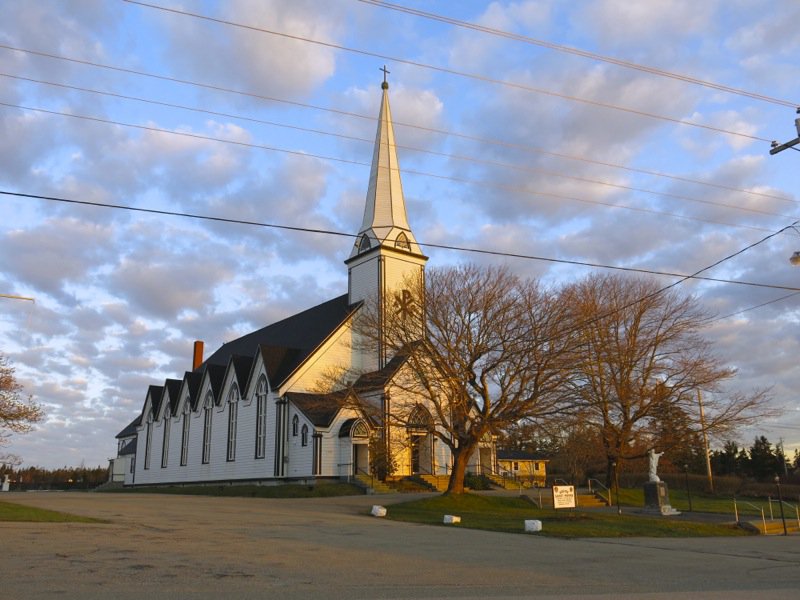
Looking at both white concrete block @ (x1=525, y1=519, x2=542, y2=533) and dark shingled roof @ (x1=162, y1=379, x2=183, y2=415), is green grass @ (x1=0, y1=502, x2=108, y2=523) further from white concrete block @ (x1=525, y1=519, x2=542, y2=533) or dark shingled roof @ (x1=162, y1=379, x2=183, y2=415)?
dark shingled roof @ (x1=162, y1=379, x2=183, y2=415)

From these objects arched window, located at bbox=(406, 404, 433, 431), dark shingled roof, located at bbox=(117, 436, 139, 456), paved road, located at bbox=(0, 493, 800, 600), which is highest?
dark shingled roof, located at bbox=(117, 436, 139, 456)

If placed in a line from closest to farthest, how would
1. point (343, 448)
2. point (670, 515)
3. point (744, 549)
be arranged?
1. point (744, 549)
2. point (670, 515)
3. point (343, 448)

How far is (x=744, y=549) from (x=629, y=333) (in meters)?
20.5

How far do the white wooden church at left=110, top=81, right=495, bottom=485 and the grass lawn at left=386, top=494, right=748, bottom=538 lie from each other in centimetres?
571

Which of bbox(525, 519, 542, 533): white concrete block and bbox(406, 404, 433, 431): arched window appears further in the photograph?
bbox(406, 404, 433, 431): arched window

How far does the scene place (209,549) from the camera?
14109 millimetres

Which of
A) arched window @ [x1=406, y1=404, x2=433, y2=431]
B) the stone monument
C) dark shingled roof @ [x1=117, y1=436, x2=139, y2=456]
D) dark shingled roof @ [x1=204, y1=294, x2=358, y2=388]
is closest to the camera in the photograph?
the stone monument

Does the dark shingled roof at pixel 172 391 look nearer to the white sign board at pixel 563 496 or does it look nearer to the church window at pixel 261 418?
the church window at pixel 261 418

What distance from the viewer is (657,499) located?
2767cm

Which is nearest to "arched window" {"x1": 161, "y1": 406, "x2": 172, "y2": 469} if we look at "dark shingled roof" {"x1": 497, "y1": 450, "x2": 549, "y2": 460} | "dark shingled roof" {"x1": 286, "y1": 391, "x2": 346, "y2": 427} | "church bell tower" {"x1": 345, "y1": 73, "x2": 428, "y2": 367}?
"dark shingled roof" {"x1": 286, "y1": 391, "x2": 346, "y2": 427}

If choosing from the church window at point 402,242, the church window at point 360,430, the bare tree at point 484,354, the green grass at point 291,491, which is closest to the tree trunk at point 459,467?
the bare tree at point 484,354

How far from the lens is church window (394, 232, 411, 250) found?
47444 millimetres

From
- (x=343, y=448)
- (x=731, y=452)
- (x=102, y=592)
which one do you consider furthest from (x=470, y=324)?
(x=731, y=452)

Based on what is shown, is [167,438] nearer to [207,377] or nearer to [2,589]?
[207,377]
